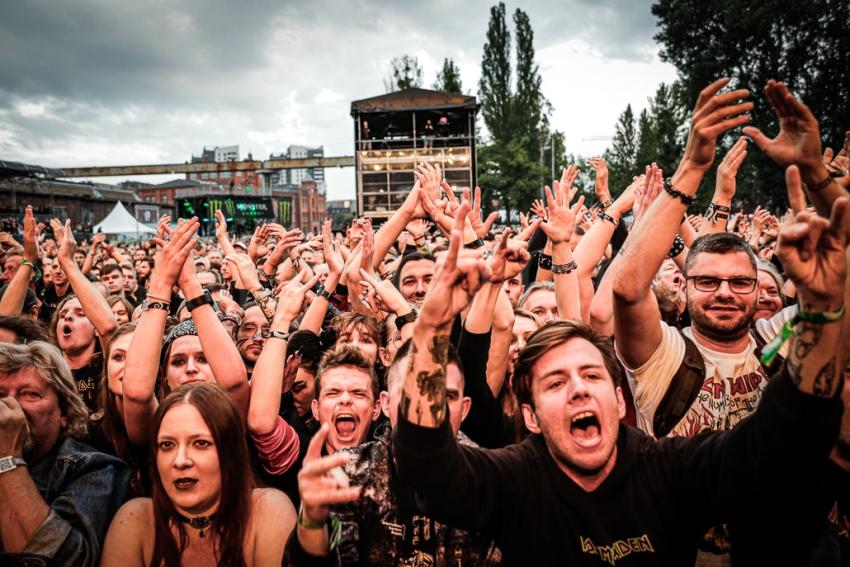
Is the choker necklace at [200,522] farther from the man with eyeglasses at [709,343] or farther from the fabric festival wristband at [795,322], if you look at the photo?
the fabric festival wristband at [795,322]

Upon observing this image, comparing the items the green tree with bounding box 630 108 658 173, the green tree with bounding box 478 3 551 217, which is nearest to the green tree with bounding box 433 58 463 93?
the green tree with bounding box 478 3 551 217

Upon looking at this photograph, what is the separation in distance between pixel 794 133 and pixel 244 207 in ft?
106

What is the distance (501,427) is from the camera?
2502 millimetres

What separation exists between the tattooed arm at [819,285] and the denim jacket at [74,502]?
8.00ft

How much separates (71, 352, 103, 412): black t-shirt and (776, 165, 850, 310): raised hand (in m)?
3.98

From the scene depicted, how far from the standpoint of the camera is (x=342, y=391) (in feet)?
8.33

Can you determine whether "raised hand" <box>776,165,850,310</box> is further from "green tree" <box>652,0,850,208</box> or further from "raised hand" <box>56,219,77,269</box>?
"green tree" <box>652,0,850,208</box>

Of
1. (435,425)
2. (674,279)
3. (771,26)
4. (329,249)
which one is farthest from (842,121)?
(435,425)

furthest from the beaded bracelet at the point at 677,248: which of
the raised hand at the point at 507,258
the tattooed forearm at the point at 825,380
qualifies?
the tattooed forearm at the point at 825,380

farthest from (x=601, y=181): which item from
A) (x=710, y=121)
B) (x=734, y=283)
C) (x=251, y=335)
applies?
(x=251, y=335)

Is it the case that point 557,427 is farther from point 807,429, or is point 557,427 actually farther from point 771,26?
point 771,26

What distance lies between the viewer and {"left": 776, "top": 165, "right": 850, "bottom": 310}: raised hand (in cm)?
137

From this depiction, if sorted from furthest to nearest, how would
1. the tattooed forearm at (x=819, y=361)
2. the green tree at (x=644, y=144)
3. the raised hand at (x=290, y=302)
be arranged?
the green tree at (x=644, y=144), the raised hand at (x=290, y=302), the tattooed forearm at (x=819, y=361)

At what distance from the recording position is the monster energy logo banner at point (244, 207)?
30500 mm
